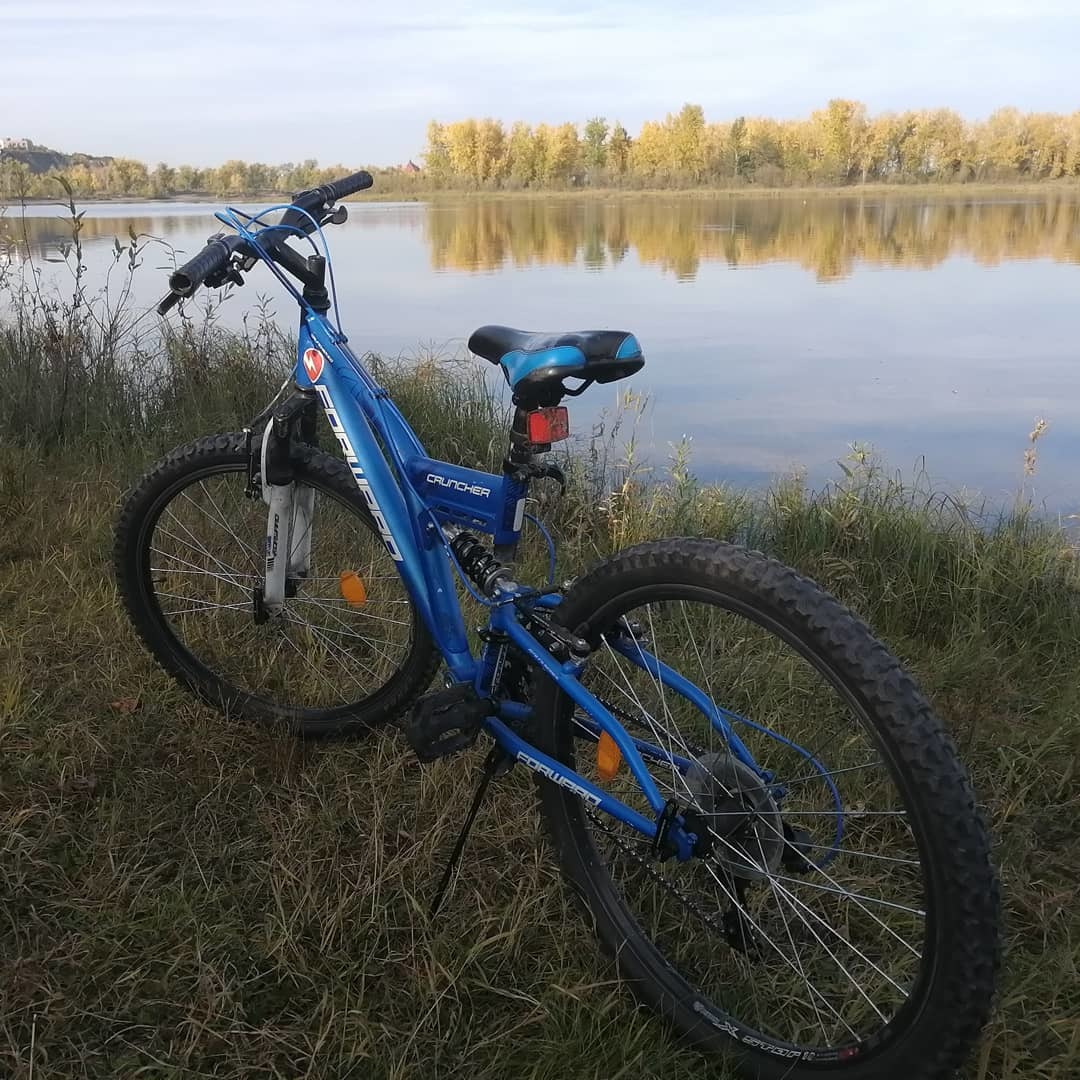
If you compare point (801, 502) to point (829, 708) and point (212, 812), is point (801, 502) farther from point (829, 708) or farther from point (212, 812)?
point (212, 812)

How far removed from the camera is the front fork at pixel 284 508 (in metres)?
2.11

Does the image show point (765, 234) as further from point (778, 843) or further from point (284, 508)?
point (778, 843)

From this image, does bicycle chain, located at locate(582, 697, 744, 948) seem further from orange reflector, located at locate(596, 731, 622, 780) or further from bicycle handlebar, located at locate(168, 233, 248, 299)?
bicycle handlebar, located at locate(168, 233, 248, 299)

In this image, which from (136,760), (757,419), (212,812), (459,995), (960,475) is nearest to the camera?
(459,995)

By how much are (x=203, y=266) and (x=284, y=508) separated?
62cm

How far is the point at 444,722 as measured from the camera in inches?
68.1

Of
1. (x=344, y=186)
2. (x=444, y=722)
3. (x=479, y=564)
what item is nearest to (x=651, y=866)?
(x=444, y=722)

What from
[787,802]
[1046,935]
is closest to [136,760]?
[787,802]

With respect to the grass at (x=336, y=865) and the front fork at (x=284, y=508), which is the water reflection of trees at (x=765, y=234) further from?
the front fork at (x=284, y=508)

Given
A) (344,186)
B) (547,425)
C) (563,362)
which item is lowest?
Result: (547,425)

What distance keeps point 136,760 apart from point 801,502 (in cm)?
286

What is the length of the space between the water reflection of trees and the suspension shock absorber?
9.99 meters

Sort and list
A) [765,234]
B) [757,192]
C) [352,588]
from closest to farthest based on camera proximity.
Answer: [352,588], [765,234], [757,192]

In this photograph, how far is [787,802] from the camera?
1978 mm
